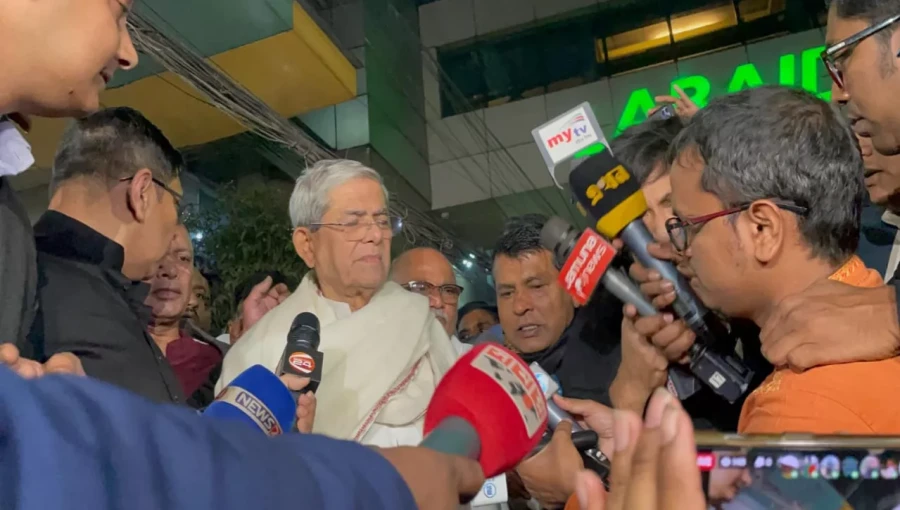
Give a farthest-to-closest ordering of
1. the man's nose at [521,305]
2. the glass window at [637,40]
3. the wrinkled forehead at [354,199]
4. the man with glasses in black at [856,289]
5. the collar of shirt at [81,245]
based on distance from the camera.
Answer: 1. the glass window at [637,40]
2. the man's nose at [521,305]
3. the wrinkled forehead at [354,199]
4. the collar of shirt at [81,245]
5. the man with glasses in black at [856,289]

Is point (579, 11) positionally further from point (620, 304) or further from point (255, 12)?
point (620, 304)

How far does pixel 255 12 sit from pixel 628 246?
3.15 metres

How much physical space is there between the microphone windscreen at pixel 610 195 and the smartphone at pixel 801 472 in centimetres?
75

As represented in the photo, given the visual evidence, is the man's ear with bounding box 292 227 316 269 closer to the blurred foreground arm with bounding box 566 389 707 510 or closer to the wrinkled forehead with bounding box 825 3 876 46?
Answer: the wrinkled forehead with bounding box 825 3 876 46

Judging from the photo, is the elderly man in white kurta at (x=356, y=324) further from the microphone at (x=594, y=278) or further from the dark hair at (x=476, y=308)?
the dark hair at (x=476, y=308)

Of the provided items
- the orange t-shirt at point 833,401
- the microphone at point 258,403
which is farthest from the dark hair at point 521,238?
the orange t-shirt at point 833,401

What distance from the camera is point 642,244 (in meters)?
1.25

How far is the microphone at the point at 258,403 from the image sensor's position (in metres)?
1.04

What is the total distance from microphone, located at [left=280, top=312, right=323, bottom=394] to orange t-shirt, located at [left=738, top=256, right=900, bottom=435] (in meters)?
0.72

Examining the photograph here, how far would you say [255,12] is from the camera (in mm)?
3820

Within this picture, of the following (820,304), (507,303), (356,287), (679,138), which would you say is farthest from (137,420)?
(507,303)

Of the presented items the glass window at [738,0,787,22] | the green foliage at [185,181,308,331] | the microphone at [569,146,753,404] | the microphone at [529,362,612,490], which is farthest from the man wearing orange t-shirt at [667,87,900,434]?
the glass window at [738,0,787,22]

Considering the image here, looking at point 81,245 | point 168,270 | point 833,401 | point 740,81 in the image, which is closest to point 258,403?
point 81,245

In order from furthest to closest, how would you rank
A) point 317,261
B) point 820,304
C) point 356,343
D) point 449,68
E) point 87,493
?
point 449,68, point 317,261, point 356,343, point 820,304, point 87,493
